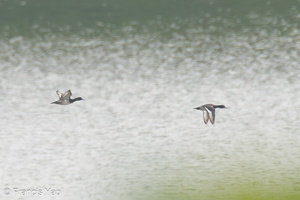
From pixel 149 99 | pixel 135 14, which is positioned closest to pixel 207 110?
pixel 149 99

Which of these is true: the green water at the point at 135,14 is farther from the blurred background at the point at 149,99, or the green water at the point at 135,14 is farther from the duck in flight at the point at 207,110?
the duck in flight at the point at 207,110

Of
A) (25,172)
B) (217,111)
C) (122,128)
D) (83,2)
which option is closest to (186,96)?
(217,111)

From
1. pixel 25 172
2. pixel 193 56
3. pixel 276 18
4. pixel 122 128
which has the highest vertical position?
pixel 276 18

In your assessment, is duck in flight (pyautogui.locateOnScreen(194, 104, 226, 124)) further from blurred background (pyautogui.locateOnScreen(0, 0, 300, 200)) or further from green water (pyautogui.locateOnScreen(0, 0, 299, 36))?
green water (pyautogui.locateOnScreen(0, 0, 299, 36))

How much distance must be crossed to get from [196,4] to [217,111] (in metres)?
9.57

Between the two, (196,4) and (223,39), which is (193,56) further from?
(196,4)

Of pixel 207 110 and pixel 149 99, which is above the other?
pixel 149 99

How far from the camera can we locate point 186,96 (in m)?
16.4

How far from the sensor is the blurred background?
40.1 feet

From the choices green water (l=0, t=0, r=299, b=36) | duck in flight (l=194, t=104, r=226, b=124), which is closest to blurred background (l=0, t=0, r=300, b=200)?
green water (l=0, t=0, r=299, b=36)

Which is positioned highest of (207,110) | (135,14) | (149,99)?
(135,14)

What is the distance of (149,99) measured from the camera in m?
16.2

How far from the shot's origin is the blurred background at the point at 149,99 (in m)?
12.2

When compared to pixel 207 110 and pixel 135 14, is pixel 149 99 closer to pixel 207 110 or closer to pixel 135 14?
pixel 207 110
